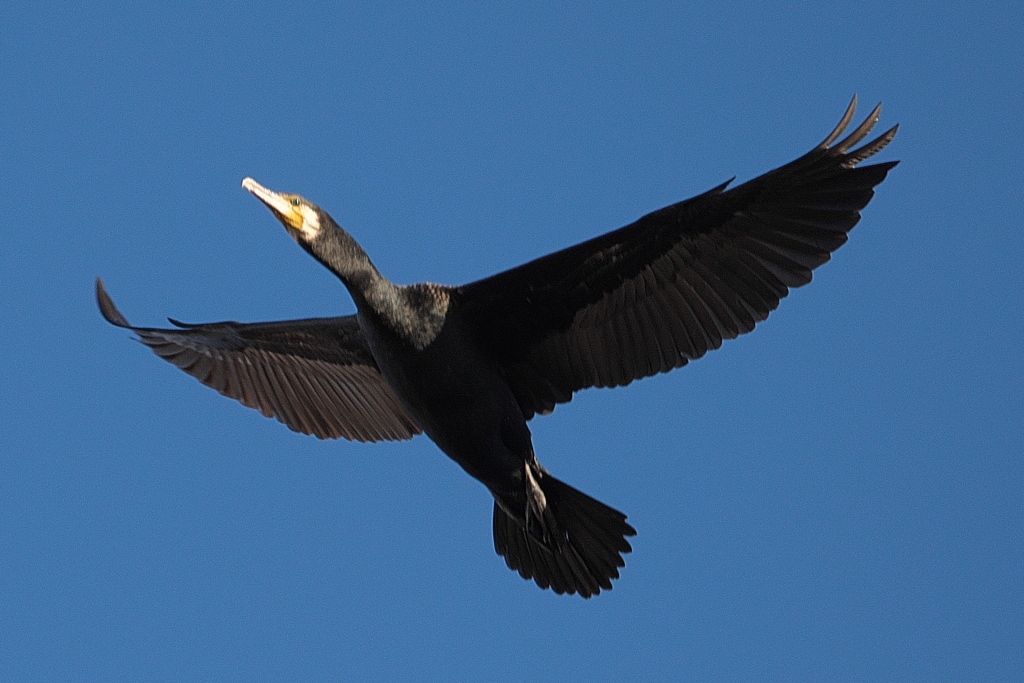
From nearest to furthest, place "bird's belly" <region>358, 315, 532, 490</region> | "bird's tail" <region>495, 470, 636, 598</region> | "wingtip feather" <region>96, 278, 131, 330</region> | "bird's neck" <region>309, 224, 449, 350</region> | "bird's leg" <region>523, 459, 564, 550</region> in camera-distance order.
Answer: "bird's neck" <region>309, 224, 449, 350</region>, "bird's belly" <region>358, 315, 532, 490</region>, "bird's leg" <region>523, 459, 564, 550</region>, "bird's tail" <region>495, 470, 636, 598</region>, "wingtip feather" <region>96, 278, 131, 330</region>

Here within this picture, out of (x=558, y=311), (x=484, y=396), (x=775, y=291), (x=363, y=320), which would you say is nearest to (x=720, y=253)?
(x=775, y=291)

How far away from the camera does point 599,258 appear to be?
23.2 ft

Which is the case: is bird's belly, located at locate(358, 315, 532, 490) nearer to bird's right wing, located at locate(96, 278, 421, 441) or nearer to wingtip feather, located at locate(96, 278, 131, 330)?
bird's right wing, located at locate(96, 278, 421, 441)

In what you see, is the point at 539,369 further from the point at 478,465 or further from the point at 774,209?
the point at 774,209

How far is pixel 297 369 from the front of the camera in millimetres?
8602

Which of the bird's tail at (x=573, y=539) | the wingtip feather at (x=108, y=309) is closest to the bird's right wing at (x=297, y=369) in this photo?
the wingtip feather at (x=108, y=309)

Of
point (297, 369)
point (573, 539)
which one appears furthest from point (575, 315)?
point (297, 369)

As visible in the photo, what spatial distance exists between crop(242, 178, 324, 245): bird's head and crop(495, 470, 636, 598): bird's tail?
199cm

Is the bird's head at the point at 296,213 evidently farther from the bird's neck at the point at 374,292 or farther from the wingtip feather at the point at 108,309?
the wingtip feather at the point at 108,309

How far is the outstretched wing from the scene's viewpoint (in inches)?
263

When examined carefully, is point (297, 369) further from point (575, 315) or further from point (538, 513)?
point (575, 315)

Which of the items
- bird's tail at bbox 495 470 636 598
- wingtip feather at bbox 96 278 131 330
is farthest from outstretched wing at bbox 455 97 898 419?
wingtip feather at bbox 96 278 131 330

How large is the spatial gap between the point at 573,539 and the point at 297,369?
89.1 inches

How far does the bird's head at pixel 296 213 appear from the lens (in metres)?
6.68
